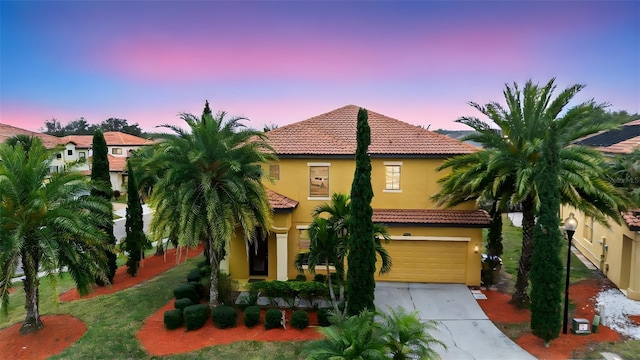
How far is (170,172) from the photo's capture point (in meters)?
11.8

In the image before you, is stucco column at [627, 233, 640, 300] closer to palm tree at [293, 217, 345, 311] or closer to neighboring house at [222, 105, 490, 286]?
neighboring house at [222, 105, 490, 286]

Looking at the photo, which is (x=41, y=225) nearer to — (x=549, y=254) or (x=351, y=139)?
(x=351, y=139)

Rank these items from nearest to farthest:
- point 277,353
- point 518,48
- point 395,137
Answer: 1. point 277,353
2. point 395,137
3. point 518,48

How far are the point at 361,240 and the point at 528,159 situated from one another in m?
6.68

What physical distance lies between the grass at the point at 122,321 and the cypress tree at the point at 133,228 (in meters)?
1.52

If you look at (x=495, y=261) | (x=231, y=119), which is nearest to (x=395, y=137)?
(x=495, y=261)

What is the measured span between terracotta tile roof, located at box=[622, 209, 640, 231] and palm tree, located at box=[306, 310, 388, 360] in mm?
11096

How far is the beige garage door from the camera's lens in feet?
51.3

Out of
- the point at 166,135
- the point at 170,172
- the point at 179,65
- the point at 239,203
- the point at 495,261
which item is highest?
the point at 179,65

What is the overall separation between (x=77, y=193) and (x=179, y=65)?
39.9ft

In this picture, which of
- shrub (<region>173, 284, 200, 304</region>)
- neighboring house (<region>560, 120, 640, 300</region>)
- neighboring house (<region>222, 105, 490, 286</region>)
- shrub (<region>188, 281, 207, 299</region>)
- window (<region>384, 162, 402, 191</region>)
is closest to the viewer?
neighboring house (<region>560, 120, 640, 300</region>)

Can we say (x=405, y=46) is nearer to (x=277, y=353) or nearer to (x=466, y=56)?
(x=466, y=56)

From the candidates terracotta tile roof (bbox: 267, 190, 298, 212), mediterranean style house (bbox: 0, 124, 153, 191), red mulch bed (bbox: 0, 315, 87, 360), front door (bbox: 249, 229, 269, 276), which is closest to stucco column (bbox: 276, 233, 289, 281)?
Result: terracotta tile roof (bbox: 267, 190, 298, 212)

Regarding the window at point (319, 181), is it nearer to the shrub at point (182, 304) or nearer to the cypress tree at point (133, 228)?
the shrub at point (182, 304)
